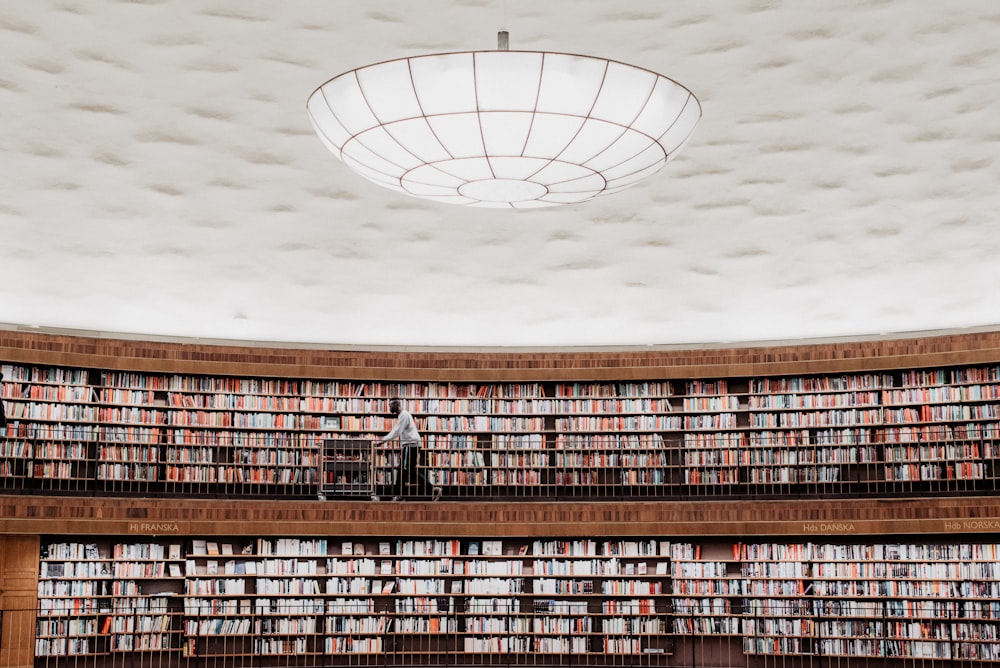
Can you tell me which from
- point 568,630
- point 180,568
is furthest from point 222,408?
point 568,630

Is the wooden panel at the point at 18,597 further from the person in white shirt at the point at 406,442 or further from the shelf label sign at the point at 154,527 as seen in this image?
the person in white shirt at the point at 406,442

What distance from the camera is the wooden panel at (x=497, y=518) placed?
9.71 m

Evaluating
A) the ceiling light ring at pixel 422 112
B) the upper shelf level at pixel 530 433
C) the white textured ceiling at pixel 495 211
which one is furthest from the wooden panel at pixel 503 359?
the ceiling light ring at pixel 422 112

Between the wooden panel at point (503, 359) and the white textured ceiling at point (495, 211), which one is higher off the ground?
the white textured ceiling at point (495, 211)

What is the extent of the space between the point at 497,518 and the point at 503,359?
7.39 feet

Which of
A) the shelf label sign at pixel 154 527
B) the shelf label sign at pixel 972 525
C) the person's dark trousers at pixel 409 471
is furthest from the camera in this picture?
the person's dark trousers at pixel 409 471

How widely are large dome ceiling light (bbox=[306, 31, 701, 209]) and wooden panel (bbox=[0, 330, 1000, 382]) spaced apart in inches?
276

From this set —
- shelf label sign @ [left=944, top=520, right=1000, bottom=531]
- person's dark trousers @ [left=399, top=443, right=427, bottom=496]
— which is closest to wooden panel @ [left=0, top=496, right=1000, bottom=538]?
shelf label sign @ [left=944, top=520, right=1000, bottom=531]

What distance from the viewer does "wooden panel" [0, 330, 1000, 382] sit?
10.8 meters

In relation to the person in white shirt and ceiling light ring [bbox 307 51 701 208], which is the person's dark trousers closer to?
the person in white shirt

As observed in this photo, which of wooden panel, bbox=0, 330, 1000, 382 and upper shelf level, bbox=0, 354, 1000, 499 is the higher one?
wooden panel, bbox=0, 330, 1000, 382

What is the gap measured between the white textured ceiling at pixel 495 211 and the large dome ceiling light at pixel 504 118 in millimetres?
931

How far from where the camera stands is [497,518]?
10.5m

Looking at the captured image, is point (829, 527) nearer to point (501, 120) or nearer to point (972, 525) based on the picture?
point (972, 525)
